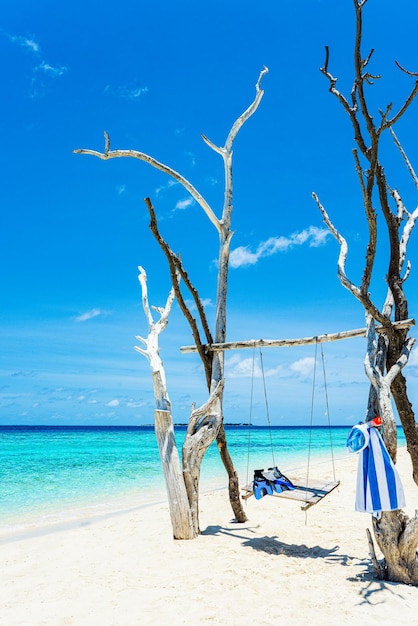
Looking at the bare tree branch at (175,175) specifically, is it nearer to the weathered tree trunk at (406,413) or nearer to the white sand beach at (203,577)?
the weathered tree trunk at (406,413)

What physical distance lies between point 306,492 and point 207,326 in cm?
264

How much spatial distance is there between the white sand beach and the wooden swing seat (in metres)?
0.63

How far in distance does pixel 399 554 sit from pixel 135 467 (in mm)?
16488

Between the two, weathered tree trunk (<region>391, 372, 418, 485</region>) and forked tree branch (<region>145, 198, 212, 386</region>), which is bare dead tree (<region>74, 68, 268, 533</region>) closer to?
forked tree branch (<region>145, 198, 212, 386</region>)

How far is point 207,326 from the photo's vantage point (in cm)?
732

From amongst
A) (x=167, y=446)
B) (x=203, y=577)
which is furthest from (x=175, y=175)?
(x=203, y=577)

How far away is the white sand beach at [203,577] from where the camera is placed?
417 centimetres

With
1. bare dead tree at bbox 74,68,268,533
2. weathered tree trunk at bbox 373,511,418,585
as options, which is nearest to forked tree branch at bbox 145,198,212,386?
bare dead tree at bbox 74,68,268,533

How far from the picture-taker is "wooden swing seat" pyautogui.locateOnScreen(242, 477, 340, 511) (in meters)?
6.12

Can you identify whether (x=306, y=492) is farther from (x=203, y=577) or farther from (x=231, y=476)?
(x=203, y=577)

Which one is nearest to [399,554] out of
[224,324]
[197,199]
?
[224,324]

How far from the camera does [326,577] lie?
5070 mm

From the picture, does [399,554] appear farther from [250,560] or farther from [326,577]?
[250,560]

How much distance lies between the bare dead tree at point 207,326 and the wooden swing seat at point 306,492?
2.37ft
